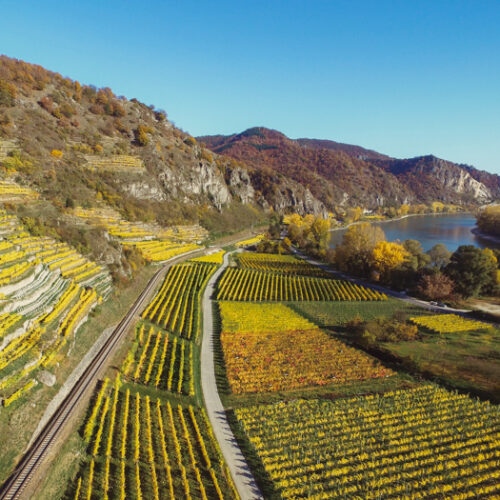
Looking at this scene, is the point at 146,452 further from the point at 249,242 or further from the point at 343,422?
the point at 249,242

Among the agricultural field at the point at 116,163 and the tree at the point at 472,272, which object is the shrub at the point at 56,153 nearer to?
the agricultural field at the point at 116,163

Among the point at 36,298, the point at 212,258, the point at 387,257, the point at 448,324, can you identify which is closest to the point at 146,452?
the point at 36,298

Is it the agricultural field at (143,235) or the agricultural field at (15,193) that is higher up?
the agricultural field at (15,193)

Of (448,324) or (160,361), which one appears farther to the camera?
(448,324)

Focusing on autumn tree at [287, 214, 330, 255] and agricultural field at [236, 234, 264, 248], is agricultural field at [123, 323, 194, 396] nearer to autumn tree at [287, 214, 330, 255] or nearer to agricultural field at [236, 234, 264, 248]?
autumn tree at [287, 214, 330, 255]

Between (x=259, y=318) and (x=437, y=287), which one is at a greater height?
(x=437, y=287)

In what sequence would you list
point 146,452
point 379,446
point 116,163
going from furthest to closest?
point 116,163, point 379,446, point 146,452

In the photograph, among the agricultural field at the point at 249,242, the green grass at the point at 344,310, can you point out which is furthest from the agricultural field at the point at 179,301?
the agricultural field at the point at 249,242
